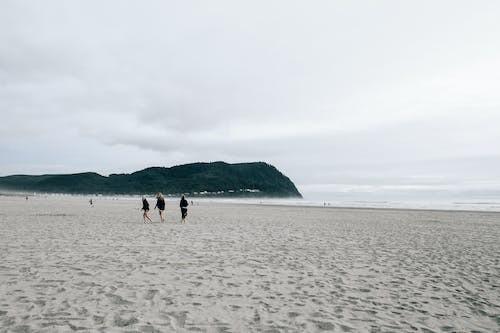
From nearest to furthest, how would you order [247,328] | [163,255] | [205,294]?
1. [247,328]
2. [205,294]
3. [163,255]

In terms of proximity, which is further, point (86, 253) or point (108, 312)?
point (86, 253)

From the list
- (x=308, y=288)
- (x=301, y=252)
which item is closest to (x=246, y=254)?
(x=301, y=252)

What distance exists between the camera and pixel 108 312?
6.21 meters

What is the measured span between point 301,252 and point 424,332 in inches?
277

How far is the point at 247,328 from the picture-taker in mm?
5727

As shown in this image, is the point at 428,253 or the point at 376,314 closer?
the point at 376,314

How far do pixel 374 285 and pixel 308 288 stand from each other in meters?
1.76

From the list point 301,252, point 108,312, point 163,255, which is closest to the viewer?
point 108,312

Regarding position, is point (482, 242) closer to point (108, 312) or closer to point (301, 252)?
point (301, 252)

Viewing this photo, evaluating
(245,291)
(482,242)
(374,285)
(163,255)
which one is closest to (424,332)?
(374,285)

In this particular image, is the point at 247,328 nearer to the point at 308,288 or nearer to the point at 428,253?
the point at 308,288

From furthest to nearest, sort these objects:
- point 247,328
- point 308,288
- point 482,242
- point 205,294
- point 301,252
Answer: point 482,242
point 301,252
point 308,288
point 205,294
point 247,328

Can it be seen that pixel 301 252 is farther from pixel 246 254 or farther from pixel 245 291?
pixel 245 291

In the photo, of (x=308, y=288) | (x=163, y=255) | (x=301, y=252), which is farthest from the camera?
(x=301, y=252)
